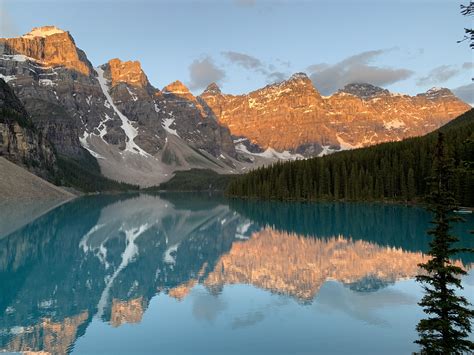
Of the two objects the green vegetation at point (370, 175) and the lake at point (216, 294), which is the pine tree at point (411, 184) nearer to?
the green vegetation at point (370, 175)

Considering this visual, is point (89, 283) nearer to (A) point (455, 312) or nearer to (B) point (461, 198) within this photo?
(A) point (455, 312)

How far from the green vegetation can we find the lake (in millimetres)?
65693

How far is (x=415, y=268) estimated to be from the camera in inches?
1496

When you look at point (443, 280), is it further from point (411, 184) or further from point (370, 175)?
point (370, 175)

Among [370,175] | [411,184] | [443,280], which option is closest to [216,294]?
[443,280]

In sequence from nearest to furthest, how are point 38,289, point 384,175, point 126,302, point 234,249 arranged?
point 126,302 < point 38,289 < point 234,249 < point 384,175

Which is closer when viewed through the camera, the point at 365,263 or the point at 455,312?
the point at 455,312

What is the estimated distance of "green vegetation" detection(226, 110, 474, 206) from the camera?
393 ft

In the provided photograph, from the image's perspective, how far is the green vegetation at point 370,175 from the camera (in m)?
120

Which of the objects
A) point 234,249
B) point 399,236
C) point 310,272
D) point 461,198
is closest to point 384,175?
point 461,198

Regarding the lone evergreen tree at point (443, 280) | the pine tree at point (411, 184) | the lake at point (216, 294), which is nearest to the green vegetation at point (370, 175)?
the pine tree at point (411, 184)

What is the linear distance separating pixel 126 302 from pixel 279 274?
520 inches

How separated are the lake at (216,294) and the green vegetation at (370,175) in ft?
216

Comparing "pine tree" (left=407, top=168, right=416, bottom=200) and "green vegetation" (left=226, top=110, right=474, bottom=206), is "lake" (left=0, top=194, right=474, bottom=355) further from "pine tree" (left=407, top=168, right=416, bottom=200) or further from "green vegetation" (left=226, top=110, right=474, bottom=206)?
"green vegetation" (left=226, top=110, right=474, bottom=206)
